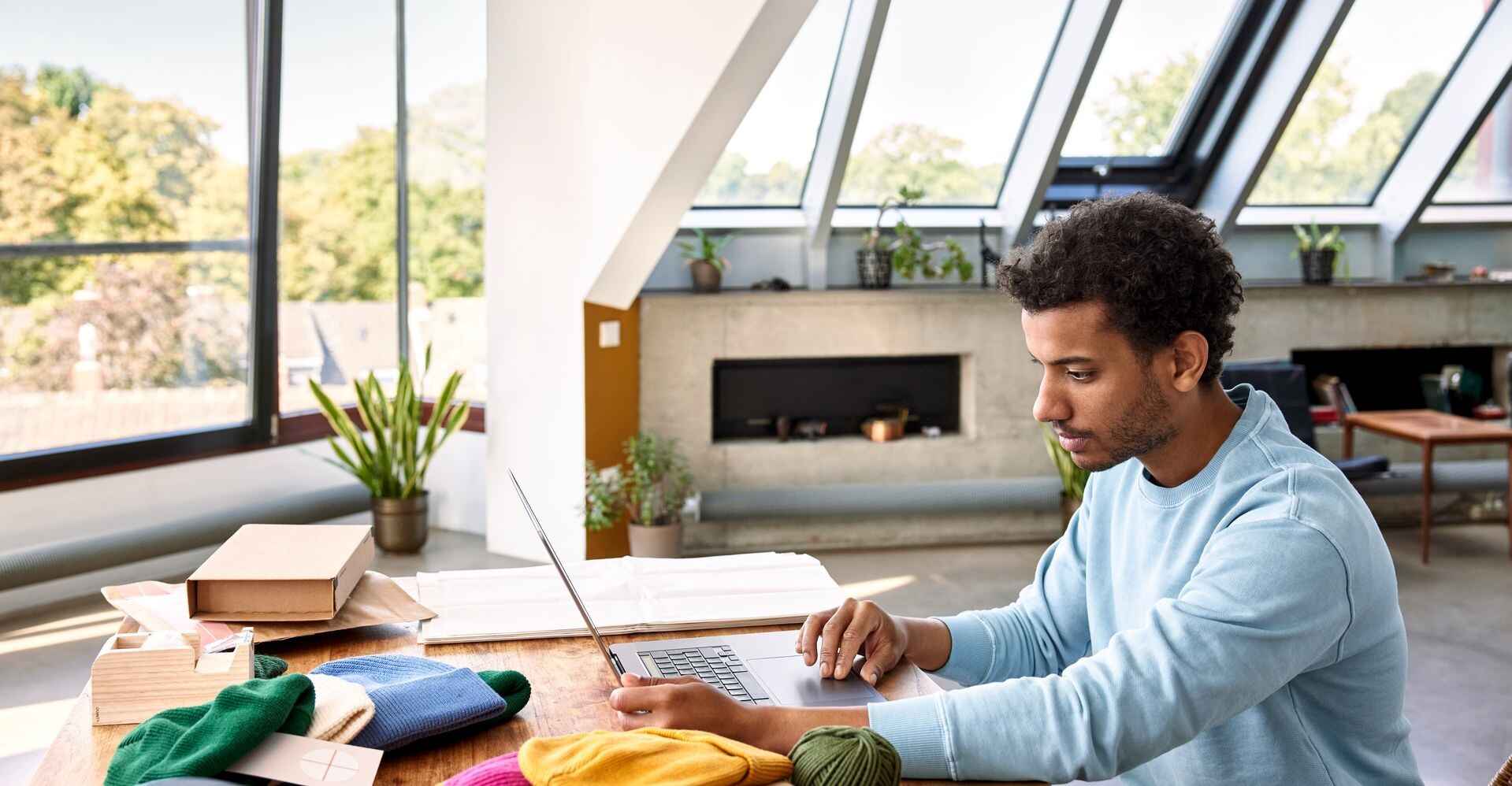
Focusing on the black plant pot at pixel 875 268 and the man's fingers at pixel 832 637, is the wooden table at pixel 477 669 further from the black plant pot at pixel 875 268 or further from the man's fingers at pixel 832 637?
the black plant pot at pixel 875 268

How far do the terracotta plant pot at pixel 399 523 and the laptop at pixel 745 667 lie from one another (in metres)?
4.29

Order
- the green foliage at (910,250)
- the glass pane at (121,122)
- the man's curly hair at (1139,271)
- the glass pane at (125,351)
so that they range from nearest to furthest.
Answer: the man's curly hair at (1139,271) → the glass pane at (121,122) → the glass pane at (125,351) → the green foliage at (910,250)

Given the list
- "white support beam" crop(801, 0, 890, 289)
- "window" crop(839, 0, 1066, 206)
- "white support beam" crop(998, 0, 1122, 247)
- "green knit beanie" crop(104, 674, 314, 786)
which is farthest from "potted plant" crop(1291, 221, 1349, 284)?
"green knit beanie" crop(104, 674, 314, 786)

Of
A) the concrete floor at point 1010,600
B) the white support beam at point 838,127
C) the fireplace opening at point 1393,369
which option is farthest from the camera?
the fireplace opening at point 1393,369

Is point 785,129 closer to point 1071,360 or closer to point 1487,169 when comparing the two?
point 1487,169

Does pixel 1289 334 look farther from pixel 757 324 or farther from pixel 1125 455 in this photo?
pixel 1125 455

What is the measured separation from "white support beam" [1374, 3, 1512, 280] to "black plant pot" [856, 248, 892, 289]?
301 centimetres

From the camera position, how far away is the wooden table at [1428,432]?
19.6 ft

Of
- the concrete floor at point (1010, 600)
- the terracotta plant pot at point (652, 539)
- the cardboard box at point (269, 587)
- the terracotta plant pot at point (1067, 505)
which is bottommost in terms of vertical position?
the concrete floor at point (1010, 600)

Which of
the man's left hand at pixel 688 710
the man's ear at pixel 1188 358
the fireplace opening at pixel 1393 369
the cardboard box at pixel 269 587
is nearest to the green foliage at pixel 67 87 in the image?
the cardboard box at pixel 269 587

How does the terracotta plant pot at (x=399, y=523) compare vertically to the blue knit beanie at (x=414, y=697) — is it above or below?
below

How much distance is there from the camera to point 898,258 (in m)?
6.71

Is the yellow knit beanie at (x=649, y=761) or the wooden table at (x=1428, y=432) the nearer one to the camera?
the yellow knit beanie at (x=649, y=761)

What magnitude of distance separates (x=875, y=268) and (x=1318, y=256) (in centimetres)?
250
